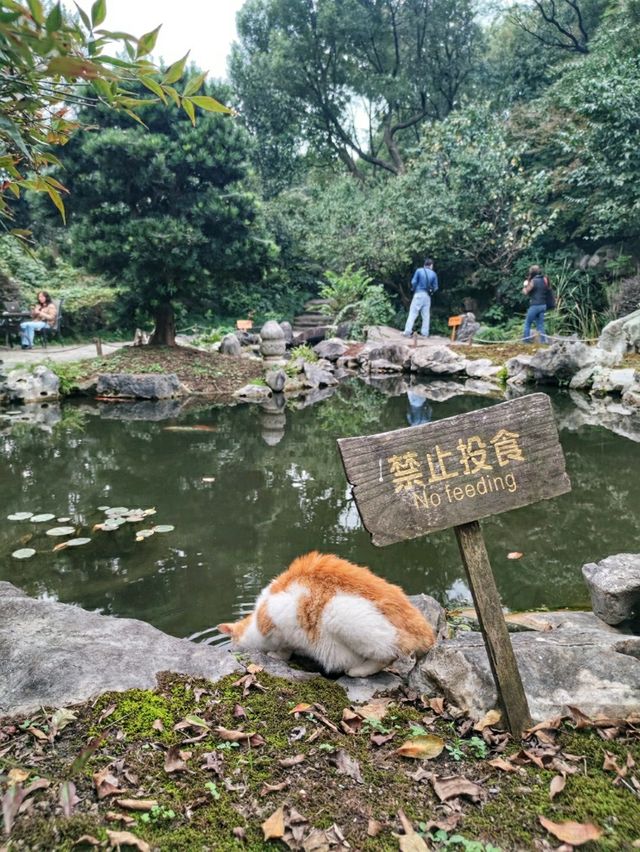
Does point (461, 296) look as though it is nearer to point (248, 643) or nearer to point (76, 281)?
point (76, 281)

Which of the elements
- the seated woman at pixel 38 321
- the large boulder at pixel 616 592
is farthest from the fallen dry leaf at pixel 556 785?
the seated woman at pixel 38 321

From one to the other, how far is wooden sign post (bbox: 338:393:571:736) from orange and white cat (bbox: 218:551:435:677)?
38 centimetres

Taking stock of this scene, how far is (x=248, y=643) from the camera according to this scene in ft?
8.05

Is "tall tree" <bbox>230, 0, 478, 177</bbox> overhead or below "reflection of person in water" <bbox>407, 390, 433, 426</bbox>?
overhead

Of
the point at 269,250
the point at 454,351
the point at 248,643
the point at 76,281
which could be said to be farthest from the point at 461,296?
the point at 248,643

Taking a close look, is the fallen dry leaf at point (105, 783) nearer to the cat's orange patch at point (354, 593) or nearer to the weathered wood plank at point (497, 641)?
the cat's orange patch at point (354, 593)

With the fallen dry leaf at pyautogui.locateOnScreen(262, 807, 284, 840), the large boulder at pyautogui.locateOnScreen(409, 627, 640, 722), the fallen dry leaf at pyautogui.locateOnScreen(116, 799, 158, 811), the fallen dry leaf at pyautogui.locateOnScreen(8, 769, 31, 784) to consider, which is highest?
the fallen dry leaf at pyautogui.locateOnScreen(8, 769, 31, 784)

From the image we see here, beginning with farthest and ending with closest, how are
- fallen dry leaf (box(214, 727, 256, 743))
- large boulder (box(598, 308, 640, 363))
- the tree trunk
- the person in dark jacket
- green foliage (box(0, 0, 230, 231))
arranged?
the person in dark jacket
the tree trunk
large boulder (box(598, 308, 640, 363))
fallen dry leaf (box(214, 727, 256, 743))
green foliage (box(0, 0, 230, 231))

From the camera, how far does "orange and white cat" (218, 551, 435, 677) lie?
2078mm

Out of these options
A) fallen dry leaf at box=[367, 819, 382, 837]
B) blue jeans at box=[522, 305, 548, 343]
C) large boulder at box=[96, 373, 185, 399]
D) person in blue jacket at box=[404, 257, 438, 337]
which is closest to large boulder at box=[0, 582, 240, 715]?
fallen dry leaf at box=[367, 819, 382, 837]

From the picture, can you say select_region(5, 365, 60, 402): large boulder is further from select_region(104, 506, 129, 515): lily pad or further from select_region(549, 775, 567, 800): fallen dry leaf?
select_region(549, 775, 567, 800): fallen dry leaf

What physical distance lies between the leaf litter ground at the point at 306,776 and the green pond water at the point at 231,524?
48.7 inches

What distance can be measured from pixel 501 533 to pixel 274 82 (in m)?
23.9

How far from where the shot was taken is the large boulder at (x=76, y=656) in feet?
6.29
